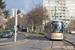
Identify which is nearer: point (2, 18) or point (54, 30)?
point (54, 30)

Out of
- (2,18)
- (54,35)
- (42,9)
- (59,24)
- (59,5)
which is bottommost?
(54,35)

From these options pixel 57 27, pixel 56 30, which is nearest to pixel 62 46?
pixel 56 30

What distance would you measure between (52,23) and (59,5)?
70.9 m

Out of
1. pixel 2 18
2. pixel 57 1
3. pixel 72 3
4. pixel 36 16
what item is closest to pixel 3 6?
pixel 2 18

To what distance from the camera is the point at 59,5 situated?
3617 inches

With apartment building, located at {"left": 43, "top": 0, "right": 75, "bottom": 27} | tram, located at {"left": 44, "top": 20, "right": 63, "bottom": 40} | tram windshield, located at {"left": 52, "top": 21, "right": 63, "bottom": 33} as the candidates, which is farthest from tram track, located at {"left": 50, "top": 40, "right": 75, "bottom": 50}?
apartment building, located at {"left": 43, "top": 0, "right": 75, "bottom": 27}

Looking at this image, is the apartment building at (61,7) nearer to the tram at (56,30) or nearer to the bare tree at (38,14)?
the bare tree at (38,14)

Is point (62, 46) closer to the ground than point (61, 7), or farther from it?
closer to the ground

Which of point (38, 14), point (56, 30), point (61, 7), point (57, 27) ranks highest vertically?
point (61, 7)

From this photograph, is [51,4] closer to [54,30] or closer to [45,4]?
[45,4]

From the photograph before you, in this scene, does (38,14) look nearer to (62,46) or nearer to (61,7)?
(61,7)

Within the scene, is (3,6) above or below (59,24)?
above

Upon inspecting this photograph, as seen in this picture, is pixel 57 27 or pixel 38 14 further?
pixel 38 14

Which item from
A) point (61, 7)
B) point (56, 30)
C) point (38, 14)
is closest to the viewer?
point (56, 30)
